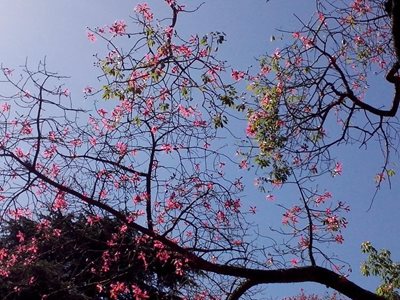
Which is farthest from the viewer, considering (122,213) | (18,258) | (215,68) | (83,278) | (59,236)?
(83,278)

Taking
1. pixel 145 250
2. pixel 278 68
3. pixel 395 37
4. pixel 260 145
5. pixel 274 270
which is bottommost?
pixel 274 270

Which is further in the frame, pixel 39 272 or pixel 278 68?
pixel 39 272

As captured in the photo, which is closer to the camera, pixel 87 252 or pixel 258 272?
pixel 258 272

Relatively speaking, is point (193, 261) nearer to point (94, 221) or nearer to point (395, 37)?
point (94, 221)

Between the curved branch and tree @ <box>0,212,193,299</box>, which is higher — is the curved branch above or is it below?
below

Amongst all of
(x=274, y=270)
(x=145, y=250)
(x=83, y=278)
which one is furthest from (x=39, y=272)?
(x=274, y=270)

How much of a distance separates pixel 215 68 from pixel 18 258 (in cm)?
446

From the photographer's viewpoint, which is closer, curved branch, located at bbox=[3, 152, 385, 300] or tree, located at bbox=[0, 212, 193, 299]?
curved branch, located at bbox=[3, 152, 385, 300]

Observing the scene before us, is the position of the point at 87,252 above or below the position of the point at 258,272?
above

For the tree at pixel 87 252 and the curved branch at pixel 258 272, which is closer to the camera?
the curved branch at pixel 258 272

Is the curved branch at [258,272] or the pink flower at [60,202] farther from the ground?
the pink flower at [60,202]

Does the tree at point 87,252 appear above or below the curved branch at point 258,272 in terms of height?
above

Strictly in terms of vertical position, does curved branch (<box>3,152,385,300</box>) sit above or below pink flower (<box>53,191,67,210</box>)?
below

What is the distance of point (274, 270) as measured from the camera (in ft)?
20.7
